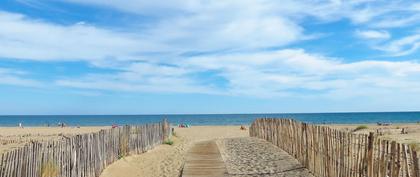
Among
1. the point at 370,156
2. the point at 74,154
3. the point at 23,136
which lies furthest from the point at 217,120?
the point at 370,156

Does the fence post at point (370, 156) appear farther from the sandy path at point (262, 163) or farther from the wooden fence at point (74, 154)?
the wooden fence at point (74, 154)

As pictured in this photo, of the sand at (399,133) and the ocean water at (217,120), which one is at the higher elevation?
the ocean water at (217,120)

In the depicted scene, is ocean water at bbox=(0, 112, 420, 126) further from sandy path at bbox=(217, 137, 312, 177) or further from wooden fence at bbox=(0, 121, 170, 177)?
wooden fence at bbox=(0, 121, 170, 177)

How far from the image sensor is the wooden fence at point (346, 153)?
762 cm

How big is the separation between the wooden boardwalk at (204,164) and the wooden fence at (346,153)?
7.18 ft

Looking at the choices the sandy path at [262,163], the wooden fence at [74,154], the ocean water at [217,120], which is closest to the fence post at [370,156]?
the sandy path at [262,163]

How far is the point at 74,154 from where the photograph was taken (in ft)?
36.5

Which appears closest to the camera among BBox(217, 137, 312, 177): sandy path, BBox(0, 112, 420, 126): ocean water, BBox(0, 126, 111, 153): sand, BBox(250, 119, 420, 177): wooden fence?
BBox(250, 119, 420, 177): wooden fence

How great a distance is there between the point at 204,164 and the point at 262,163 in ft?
5.56

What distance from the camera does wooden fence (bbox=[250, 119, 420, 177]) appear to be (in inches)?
300

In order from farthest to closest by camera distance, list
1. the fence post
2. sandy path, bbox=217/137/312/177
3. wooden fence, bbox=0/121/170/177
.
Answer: sandy path, bbox=217/137/312/177 → the fence post → wooden fence, bbox=0/121/170/177

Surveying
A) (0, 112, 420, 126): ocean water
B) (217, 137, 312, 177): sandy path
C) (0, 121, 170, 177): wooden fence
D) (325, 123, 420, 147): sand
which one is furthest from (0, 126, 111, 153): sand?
(0, 112, 420, 126): ocean water

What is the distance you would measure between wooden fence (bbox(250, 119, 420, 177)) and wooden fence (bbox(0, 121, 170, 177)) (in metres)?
5.35

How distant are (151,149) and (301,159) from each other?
898 centimetres
